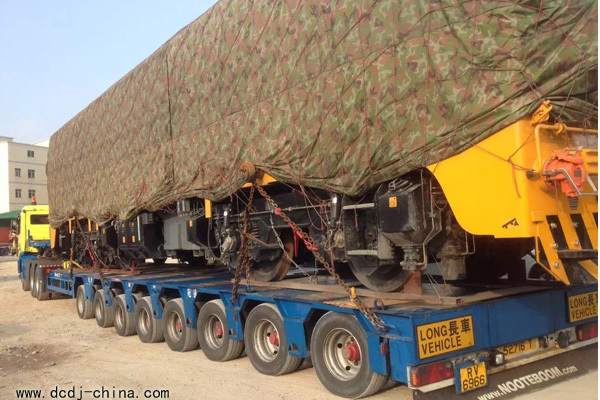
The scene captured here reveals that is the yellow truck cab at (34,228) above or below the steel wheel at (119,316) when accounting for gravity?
above

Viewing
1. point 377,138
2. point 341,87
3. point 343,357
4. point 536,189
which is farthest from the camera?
point 341,87

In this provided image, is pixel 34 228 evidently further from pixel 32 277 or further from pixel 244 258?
pixel 244 258

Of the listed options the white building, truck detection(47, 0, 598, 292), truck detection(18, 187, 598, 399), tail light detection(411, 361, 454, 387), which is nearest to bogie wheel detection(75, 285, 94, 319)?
truck detection(47, 0, 598, 292)

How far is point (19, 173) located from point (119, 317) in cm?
5216

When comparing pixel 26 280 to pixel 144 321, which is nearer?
pixel 144 321

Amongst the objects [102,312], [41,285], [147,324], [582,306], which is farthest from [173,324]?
[41,285]

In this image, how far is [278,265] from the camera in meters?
7.57

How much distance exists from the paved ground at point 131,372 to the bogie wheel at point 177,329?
0.14 m

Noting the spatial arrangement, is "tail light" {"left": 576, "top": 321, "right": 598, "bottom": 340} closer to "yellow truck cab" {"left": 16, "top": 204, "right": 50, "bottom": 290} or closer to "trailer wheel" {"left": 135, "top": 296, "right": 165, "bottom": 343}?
"trailer wheel" {"left": 135, "top": 296, "right": 165, "bottom": 343}

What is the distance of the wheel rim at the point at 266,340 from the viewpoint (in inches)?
251

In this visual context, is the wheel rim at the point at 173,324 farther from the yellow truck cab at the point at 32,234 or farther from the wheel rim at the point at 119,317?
the yellow truck cab at the point at 32,234

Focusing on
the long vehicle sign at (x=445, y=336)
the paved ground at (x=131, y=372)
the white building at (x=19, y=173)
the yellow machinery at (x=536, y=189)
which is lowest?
the paved ground at (x=131, y=372)

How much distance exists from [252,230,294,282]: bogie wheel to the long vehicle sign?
284cm

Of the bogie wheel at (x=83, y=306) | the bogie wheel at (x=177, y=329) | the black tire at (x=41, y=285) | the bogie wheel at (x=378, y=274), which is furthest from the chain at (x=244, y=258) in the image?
the black tire at (x=41, y=285)
